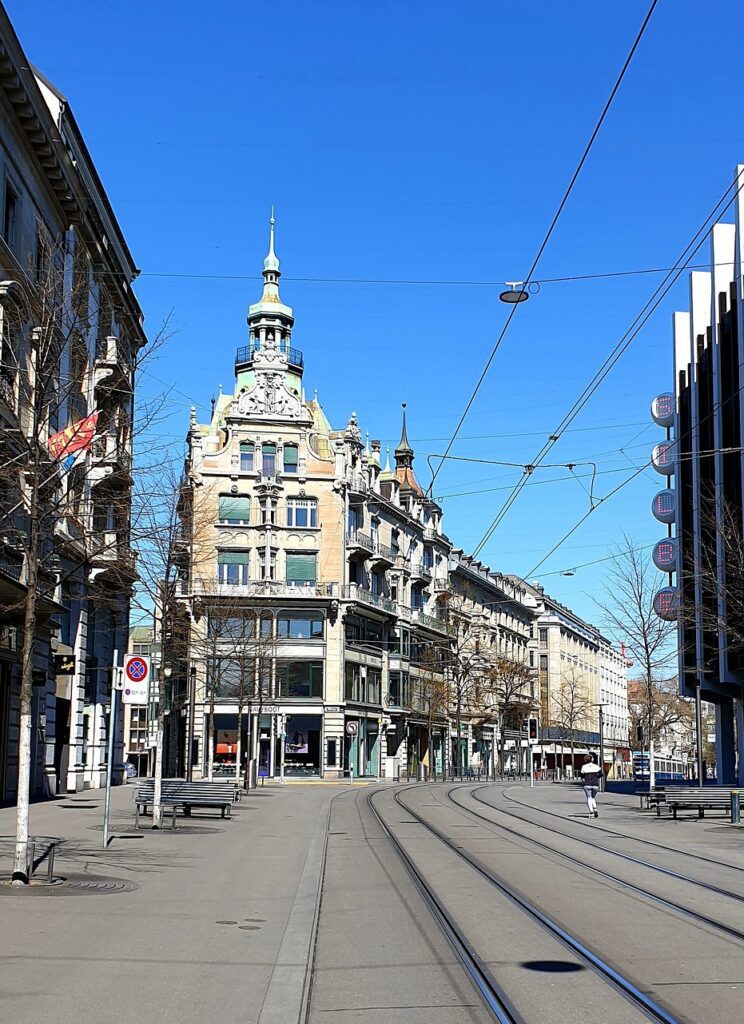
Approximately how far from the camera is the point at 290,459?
7344 centimetres

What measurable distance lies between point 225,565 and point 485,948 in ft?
202

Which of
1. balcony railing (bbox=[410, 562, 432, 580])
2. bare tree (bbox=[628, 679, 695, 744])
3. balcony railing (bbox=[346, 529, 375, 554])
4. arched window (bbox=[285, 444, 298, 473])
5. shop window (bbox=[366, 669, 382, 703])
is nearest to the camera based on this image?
bare tree (bbox=[628, 679, 695, 744])

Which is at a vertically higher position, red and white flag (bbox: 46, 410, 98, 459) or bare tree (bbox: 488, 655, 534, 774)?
red and white flag (bbox: 46, 410, 98, 459)

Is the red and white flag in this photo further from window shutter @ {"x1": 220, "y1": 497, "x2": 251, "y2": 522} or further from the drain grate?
window shutter @ {"x1": 220, "y1": 497, "x2": 251, "y2": 522}

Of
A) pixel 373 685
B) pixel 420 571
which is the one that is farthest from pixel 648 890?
pixel 420 571

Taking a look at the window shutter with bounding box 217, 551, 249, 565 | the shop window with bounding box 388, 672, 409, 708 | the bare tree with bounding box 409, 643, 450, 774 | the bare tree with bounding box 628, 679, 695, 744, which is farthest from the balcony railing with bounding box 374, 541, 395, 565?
the bare tree with bounding box 628, 679, 695, 744

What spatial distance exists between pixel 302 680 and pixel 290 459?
13.7m

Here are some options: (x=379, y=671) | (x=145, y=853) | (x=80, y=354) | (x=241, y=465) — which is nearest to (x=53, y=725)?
(x=145, y=853)

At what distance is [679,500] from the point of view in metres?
55.7

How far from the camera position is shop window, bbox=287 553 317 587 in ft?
235

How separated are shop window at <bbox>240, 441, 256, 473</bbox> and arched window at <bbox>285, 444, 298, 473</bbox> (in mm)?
2073

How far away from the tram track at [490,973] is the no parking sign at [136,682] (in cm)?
496

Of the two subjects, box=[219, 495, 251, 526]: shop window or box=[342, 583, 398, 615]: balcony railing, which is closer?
box=[219, 495, 251, 526]: shop window

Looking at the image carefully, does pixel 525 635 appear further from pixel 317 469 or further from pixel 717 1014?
pixel 717 1014
